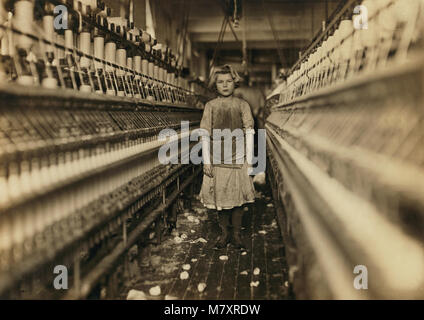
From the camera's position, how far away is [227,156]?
3.51 metres

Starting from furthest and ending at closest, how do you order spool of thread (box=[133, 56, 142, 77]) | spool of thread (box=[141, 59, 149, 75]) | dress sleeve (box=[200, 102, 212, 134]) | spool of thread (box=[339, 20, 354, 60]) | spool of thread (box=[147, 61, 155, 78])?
spool of thread (box=[147, 61, 155, 78])
spool of thread (box=[141, 59, 149, 75])
spool of thread (box=[133, 56, 142, 77])
dress sleeve (box=[200, 102, 212, 134])
spool of thread (box=[339, 20, 354, 60])

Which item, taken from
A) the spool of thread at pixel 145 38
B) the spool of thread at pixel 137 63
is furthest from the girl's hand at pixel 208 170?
the spool of thread at pixel 145 38

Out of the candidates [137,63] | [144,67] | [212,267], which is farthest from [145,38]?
[212,267]

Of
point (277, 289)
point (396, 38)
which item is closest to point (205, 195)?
point (277, 289)

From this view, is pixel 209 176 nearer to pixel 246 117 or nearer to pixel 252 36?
pixel 246 117

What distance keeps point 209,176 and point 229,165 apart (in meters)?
0.21

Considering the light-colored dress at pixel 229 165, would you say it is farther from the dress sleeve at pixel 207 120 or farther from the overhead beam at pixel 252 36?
the overhead beam at pixel 252 36

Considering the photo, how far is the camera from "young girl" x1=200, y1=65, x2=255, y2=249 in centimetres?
350

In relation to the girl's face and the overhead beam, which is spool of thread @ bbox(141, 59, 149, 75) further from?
the overhead beam

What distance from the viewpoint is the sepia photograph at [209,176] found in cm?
114

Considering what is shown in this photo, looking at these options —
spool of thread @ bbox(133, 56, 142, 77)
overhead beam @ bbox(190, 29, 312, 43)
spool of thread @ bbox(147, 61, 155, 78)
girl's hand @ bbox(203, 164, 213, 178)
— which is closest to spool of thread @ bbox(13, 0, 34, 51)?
girl's hand @ bbox(203, 164, 213, 178)

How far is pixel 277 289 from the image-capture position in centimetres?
264

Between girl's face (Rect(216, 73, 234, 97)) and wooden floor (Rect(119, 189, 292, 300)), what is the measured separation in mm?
1415

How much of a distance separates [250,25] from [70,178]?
10.6 meters
